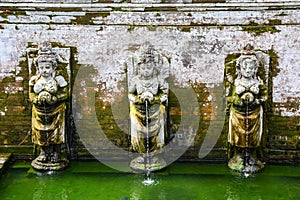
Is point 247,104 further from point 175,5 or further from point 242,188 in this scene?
point 175,5

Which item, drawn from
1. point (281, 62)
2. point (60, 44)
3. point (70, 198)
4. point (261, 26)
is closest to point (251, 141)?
point (281, 62)

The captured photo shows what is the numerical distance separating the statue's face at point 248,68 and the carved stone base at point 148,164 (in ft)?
6.33

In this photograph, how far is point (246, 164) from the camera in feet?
25.1

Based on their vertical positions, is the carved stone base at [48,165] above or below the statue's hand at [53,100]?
below

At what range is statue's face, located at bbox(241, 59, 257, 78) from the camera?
7.29m

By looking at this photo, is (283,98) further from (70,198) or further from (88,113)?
(70,198)

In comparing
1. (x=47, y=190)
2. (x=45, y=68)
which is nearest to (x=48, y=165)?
(x=47, y=190)

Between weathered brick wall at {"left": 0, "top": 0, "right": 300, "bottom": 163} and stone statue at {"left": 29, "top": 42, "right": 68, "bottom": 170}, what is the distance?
1.14 ft

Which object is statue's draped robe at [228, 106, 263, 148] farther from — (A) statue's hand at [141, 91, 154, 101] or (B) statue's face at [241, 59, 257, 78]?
(A) statue's hand at [141, 91, 154, 101]

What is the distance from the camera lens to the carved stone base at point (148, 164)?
763 centimetres

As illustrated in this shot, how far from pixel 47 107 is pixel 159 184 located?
2.13m

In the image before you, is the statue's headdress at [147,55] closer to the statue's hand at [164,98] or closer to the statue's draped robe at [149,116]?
the statue's draped robe at [149,116]

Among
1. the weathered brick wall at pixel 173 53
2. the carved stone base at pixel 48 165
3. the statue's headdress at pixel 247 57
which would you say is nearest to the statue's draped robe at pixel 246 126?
the weathered brick wall at pixel 173 53

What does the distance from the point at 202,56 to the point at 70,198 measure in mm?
3028
